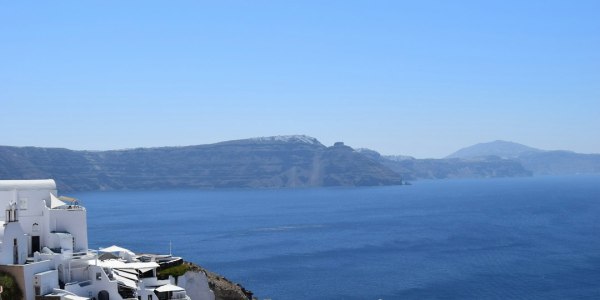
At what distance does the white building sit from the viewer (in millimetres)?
34344

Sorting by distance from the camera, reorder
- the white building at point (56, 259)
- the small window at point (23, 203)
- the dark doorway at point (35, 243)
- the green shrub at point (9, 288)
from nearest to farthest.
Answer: the green shrub at point (9, 288), the white building at point (56, 259), the dark doorway at point (35, 243), the small window at point (23, 203)

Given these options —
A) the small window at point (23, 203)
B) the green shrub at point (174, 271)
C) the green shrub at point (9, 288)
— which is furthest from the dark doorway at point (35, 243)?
the green shrub at point (174, 271)

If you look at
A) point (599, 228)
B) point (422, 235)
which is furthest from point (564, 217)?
point (422, 235)

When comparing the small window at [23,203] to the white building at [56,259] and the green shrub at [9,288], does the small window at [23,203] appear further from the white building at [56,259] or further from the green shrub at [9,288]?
the green shrub at [9,288]

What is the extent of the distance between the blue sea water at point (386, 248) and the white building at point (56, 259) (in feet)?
110

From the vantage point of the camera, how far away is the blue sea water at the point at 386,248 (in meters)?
77.0

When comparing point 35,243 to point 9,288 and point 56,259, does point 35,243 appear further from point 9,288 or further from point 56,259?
point 9,288

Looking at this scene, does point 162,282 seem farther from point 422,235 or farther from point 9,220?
point 422,235

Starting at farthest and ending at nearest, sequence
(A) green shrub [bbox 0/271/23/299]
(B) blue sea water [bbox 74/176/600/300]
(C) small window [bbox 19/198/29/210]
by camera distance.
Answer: (B) blue sea water [bbox 74/176/600/300] → (C) small window [bbox 19/198/29/210] → (A) green shrub [bbox 0/271/23/299]

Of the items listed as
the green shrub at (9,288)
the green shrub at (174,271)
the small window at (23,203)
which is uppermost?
the small window at (23,203)

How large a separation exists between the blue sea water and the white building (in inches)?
1316

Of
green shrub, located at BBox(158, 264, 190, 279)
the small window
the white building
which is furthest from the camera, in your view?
green shrub, located at BBox(158, 264, 190, 279)

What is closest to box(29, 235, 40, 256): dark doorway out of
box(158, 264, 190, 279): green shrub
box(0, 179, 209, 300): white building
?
box(0, 179, 209, 300): white building

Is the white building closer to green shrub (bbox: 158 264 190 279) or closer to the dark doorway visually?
the dark doorway
